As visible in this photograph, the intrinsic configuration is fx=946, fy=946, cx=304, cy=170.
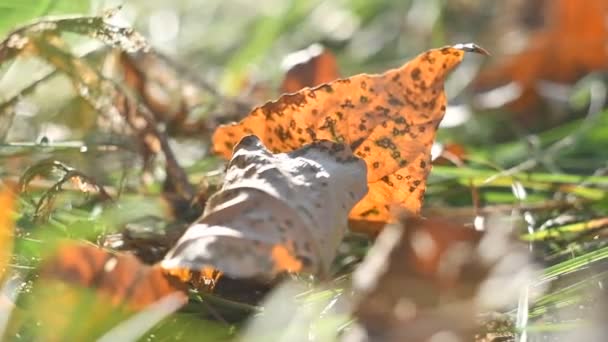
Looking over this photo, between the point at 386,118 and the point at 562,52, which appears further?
the point at 562,52

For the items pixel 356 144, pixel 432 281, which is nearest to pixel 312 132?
pixel 356 144

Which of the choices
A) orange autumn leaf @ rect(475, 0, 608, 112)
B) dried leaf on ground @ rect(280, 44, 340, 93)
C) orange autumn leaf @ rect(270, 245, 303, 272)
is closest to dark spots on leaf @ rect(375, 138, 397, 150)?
orange autumn leaf @ rect(270, 245, 303, 272)

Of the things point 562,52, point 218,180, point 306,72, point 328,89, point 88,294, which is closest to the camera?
point 88,294

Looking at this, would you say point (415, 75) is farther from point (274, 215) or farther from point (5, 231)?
point (5, 231)

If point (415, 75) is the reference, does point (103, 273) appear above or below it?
below

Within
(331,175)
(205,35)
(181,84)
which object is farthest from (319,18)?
(331,175)

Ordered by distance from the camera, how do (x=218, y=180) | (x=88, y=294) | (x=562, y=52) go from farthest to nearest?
(x=562, y=52), (x=218, y=180), (x=88, y=294)
